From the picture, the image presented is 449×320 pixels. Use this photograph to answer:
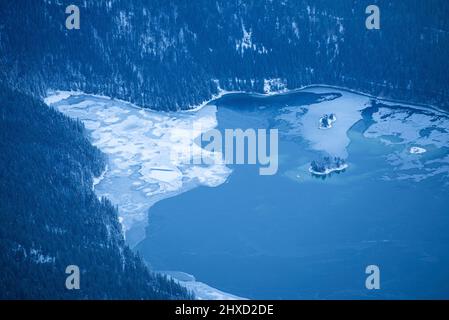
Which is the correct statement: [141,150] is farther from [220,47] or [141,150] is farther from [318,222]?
[220,47]

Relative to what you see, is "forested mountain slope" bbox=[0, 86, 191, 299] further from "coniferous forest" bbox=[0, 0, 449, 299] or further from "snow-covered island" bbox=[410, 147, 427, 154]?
"snow-covered island" bbox=[410, 147, 427, 154]

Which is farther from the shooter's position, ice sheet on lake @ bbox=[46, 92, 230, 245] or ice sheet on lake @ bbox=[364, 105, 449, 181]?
ice sheet on lake @ bbox=[364, 105, 449, 181]

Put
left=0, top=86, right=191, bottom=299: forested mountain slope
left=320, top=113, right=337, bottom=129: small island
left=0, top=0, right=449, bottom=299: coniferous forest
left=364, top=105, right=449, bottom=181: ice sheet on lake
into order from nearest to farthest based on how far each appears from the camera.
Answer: left=0, top=86, right=191, bottom=299: forested mountain slope, left=364, top=105, right=449, bottom=181: ice sheet on lake, left=0, top=0, right=449, bottom=299: coniferous forest, left=320, top=113, right=337, bottom=129: small island

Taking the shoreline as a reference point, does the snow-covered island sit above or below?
above

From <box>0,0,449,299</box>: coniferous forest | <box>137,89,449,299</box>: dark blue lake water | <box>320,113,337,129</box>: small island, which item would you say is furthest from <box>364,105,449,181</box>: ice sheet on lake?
<box>320,113,337,129</box>: small island

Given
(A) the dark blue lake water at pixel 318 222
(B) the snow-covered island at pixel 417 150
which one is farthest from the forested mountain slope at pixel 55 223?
(B) the snow-covered island at pixel 417 150

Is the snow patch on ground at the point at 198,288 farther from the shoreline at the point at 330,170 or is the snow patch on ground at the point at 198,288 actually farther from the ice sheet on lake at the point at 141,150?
the shoreline at the point at 330,170

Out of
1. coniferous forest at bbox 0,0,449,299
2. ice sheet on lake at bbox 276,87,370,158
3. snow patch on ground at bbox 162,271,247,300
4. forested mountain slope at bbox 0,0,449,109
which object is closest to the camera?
snow patch on ground at bbox 162,271,247,300
